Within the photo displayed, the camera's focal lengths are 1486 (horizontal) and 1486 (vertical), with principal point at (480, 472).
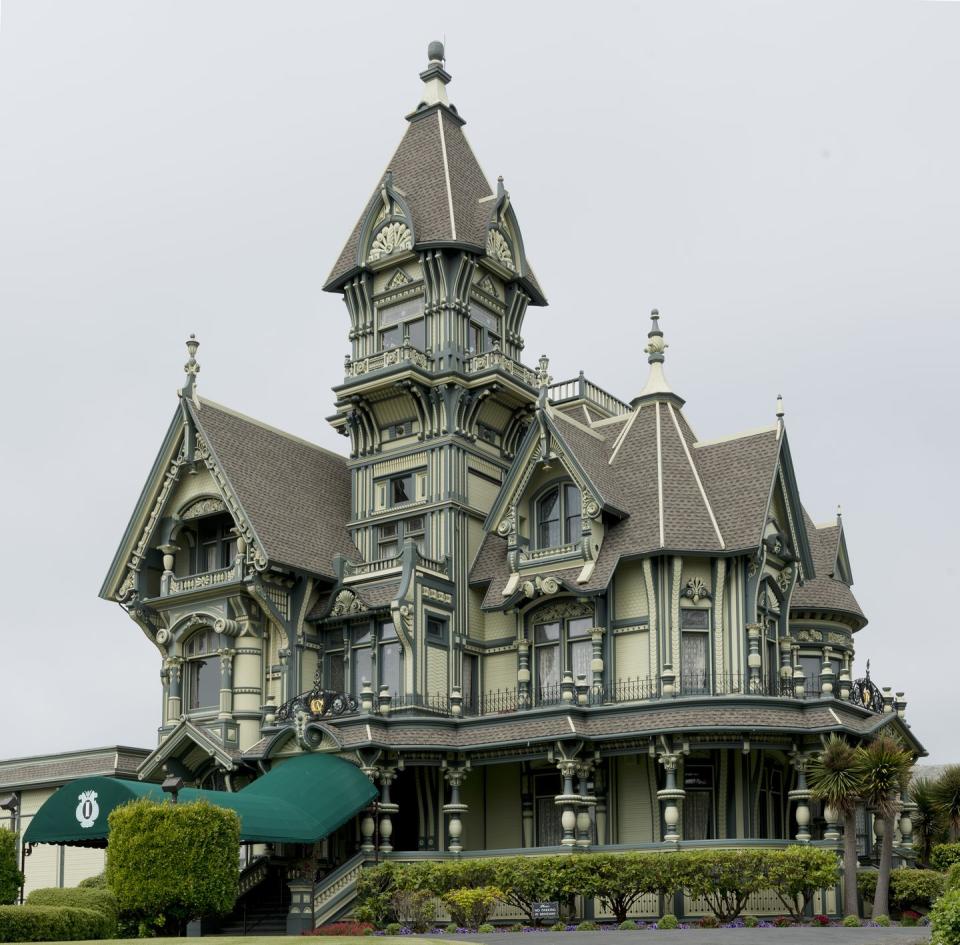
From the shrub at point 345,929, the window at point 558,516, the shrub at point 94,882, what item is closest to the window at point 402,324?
the window at point 558,516

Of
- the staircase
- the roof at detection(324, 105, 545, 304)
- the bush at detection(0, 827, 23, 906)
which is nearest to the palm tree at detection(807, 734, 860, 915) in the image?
the staircase

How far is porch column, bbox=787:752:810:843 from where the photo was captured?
35469 millimetres

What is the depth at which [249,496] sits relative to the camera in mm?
43125

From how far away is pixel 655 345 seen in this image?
4344 cm

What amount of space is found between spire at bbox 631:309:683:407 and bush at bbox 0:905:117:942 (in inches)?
850

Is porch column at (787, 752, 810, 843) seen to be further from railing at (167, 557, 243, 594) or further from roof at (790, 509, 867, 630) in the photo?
railing at (167, 557, 243, 594)

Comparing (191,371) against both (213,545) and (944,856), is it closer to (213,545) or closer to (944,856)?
(213,545)

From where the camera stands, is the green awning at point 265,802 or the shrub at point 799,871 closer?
the shrub at point 799,871

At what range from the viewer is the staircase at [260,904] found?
36031 millimetres

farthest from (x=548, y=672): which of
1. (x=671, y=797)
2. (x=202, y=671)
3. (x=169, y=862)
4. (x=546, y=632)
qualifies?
(x=169, y=862)

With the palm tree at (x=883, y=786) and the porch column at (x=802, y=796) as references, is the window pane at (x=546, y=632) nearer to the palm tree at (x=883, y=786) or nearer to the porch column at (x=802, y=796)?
the porch column at (x=802, y=796)

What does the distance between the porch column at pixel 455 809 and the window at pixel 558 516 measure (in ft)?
22.7

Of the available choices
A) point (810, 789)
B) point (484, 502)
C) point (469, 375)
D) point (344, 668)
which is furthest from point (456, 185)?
point (810, 789)

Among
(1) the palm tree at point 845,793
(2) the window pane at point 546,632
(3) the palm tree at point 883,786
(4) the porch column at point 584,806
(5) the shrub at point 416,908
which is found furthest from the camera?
(2) the window pane at point 546,632
